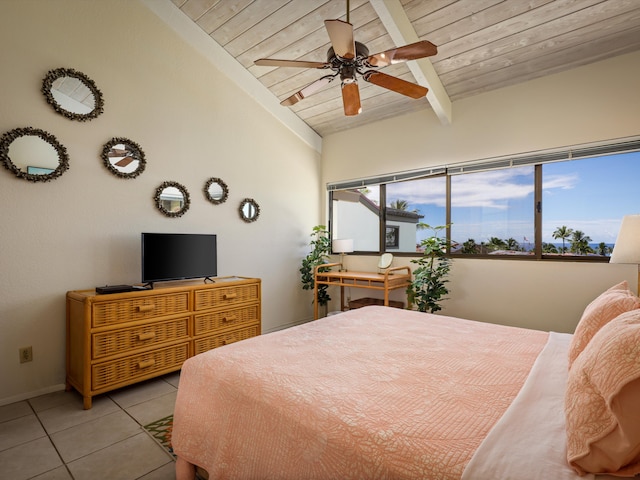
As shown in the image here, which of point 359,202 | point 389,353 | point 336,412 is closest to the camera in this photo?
point 336,412

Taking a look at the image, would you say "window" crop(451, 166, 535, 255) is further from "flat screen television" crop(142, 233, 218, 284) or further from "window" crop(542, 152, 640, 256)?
"flat screen television" crop(142, 233, 218, 284)

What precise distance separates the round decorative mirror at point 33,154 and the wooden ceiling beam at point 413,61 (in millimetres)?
2592

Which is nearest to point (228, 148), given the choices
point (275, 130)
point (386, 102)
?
point (275, 130)

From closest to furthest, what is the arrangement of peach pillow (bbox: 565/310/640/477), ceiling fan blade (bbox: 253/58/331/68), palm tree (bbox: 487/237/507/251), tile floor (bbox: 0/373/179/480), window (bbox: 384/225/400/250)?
peach pillow (bbox: 565/310/640/477), tile floor (bbox: 0/373/179/480), ceiling fan blade (bbox: 253/58/331/68), palm tree (bbox: 487/237/507/251), window (bbox: 384/225/400/250)

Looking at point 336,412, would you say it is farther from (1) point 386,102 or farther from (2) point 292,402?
(1) point 386,102

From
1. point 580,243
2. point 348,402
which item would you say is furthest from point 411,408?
point 580,243

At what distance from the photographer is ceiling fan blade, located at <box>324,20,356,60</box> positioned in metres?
1.78

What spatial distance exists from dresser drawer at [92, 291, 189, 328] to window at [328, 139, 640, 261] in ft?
8.70

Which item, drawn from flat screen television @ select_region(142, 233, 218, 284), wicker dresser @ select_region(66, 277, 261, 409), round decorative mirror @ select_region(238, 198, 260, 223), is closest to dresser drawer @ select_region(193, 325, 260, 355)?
wicker dresser @ select_region(66, 277, 261, 409)

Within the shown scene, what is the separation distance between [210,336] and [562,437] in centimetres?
271

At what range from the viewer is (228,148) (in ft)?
12.2

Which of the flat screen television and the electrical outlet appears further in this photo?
the flat screen television

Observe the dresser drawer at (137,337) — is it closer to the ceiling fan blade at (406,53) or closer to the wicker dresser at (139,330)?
the wicker dresser at (139,330)

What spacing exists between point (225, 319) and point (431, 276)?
2.21m
